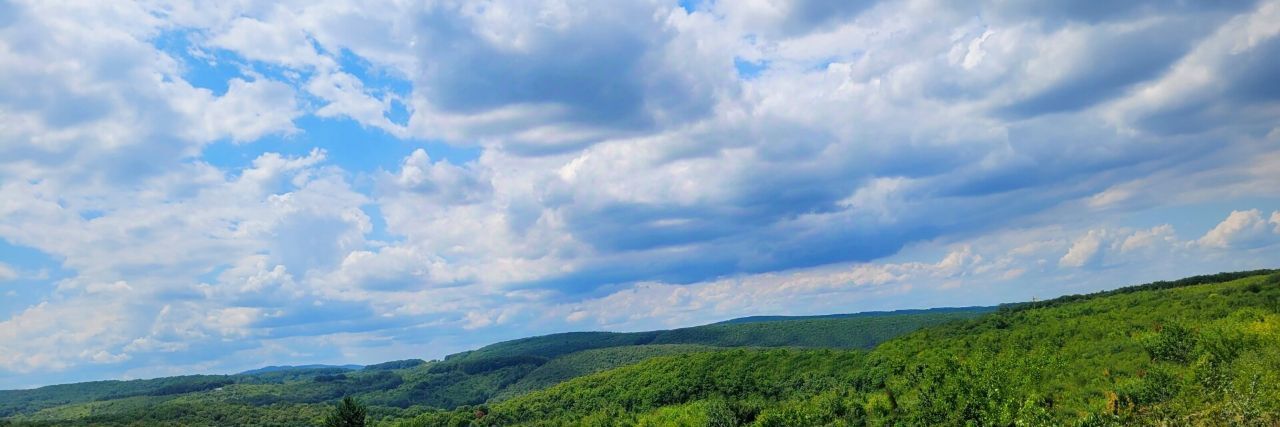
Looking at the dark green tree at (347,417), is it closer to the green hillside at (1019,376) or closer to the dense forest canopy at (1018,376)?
the green hillside at (1019,376)

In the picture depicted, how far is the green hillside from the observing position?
224 feet

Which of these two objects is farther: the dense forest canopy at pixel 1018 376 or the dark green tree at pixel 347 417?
the dark green tree at pixel 347 417

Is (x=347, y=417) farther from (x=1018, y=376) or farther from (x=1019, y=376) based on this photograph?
(x=1019, y=376)

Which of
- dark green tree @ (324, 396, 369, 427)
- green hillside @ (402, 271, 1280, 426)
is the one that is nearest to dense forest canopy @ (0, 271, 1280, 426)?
green hillside @ (402, 271, 1280, 426)

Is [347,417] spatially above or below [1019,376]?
above

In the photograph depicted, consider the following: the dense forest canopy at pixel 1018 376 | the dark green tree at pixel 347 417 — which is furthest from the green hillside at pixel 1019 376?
the dark green tree at pixel 347 417

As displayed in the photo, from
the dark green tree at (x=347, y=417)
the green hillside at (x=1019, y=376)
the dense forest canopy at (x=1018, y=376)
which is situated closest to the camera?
the green hillside at (x=1019, y=376)

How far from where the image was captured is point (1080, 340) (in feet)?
341

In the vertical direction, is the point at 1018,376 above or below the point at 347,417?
below

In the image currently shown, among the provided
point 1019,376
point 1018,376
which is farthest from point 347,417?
point 1019,376

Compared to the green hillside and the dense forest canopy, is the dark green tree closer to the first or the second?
the green hillside

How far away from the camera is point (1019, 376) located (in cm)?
9119

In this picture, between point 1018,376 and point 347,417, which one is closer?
point 1018,376

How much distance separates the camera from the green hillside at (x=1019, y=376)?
68.1m
